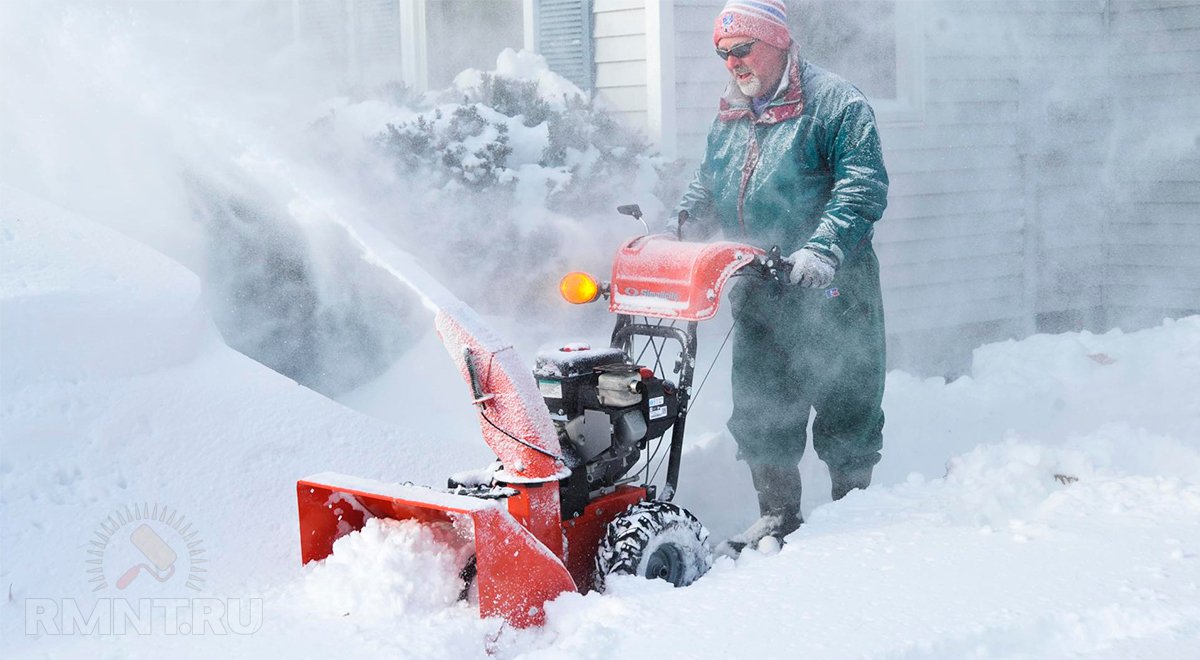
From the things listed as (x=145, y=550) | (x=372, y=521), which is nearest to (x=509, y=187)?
(x=372, y=521)

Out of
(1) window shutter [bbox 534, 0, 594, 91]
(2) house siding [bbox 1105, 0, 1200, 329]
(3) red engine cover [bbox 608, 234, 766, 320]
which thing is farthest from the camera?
(2) house siding [bbox 1105, 0, 1200, 329]

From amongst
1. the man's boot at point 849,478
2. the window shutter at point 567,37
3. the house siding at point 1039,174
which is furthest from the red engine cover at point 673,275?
the house siding at point 1039,174

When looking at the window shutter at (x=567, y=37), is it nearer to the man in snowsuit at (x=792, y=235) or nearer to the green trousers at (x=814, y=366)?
the man in snowsuit at (x=792, y=235)

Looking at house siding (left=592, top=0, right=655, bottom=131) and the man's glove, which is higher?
house siding (left=592, top=0, right=655, bottom=131)

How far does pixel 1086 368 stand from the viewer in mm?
6934

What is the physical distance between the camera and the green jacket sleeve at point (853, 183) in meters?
4.16

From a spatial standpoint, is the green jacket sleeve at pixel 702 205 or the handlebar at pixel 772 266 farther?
the green jacket sleeve at pixel 702 205

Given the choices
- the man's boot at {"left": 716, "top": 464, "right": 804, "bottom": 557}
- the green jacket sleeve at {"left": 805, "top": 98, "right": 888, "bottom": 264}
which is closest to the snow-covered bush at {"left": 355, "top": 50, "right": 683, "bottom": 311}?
the man's boot at {"left": 716, "top": 464, "right": 804, "bottom": 557}

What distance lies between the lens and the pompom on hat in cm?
432

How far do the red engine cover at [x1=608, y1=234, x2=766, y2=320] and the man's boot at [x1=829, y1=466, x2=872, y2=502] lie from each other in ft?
3.65

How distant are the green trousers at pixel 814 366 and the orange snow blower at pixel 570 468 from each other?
1.81 ft

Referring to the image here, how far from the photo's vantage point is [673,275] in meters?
3.86

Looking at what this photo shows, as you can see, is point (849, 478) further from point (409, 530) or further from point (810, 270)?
point (409, 530)

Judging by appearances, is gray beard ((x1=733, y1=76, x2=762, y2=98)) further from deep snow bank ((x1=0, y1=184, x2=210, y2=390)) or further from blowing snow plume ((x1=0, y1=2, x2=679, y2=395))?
deep snow bank ((x1=0, y1=184, x2=210, y2=390))
